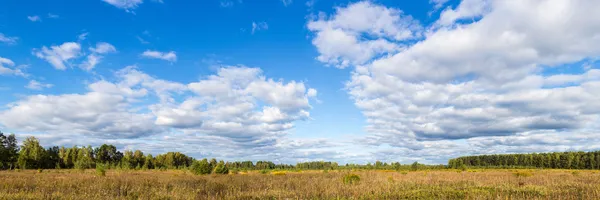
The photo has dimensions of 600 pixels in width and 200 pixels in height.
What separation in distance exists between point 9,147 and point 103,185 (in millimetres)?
96847

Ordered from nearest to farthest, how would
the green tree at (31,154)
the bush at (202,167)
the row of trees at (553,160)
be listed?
the bush at (202,167)
the green tree at (31,154)
the row of trees at (553,160)

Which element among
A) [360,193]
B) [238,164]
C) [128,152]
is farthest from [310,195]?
[238,164]

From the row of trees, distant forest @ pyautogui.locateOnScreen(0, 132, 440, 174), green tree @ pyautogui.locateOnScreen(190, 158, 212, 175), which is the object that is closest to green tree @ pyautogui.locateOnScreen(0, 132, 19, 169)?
distant forest @ pyautogui.locateOnScreen(0, 132, 440, 174)

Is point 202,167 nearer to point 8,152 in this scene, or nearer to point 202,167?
point 202,167

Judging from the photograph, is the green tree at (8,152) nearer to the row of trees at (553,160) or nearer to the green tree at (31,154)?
the green tree at (31,154)

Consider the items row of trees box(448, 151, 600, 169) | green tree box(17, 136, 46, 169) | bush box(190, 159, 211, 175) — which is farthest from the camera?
row of trees box(448, 151, 600, 169)

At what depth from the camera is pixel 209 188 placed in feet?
53.9

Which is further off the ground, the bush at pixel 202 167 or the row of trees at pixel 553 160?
the bush at pixel 202 167

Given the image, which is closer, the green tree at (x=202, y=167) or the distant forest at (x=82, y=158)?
the green tree at (x=202, y=167)

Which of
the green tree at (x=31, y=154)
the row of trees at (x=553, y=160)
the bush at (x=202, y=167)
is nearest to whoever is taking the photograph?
the bush at (x=202, y=167)

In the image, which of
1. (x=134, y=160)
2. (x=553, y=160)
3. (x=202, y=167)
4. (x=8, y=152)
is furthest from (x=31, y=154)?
(x=553, y=160)

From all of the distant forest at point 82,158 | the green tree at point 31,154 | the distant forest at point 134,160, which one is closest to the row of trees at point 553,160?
the distant forest at point 134,160

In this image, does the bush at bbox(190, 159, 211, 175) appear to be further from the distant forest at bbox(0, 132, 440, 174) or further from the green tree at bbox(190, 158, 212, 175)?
the distant forest at bbox(0, 132, 440, 174)

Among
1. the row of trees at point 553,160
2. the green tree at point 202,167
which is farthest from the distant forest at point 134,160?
the green tree at point 202,167
